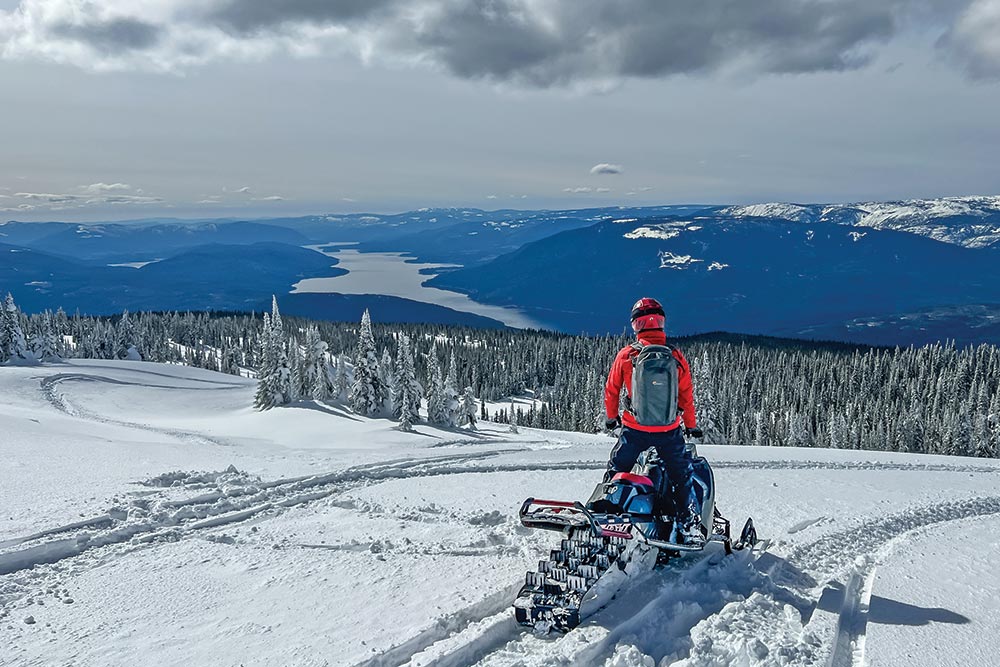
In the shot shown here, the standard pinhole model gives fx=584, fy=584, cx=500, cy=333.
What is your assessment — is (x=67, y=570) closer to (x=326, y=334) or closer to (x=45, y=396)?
(x=45, y=396)

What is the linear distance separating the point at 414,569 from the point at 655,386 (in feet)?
12.8

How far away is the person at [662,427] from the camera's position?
7.72 meters

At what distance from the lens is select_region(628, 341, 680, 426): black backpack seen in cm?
765

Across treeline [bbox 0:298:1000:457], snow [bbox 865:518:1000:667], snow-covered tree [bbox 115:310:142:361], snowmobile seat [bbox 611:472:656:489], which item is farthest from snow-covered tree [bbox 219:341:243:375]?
snow [bbox 865:518:1000:667]

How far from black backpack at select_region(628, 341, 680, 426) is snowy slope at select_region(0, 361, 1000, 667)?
1.98 m

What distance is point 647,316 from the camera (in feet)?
26.2

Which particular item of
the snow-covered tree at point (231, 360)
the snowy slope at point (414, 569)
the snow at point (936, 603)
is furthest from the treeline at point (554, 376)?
the snow at point (936, 603)

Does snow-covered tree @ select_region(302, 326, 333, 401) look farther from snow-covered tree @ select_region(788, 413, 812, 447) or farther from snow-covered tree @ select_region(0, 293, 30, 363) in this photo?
snow-covered tree @ select_region(788, 413, 812, 447)

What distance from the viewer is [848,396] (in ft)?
358

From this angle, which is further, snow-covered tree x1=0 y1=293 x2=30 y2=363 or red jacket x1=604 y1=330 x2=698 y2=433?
snow-covered tree x1=0 y1=293 x2=30 y2=363

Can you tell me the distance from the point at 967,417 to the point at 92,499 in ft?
289

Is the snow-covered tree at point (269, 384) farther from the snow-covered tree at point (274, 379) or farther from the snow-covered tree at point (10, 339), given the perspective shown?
the snow-covered tree at point (10, 339)

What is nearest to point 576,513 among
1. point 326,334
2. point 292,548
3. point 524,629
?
point 524,629

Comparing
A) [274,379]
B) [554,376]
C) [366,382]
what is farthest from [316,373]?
[554,376]
